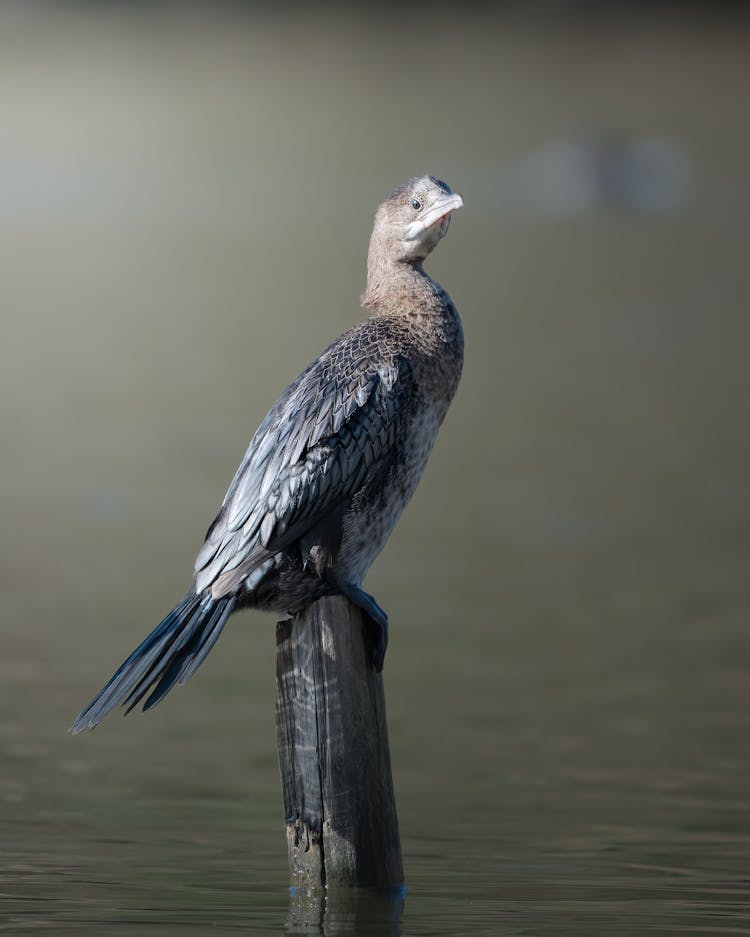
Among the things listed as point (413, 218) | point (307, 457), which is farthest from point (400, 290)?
point (307, 457)

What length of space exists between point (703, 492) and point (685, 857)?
10.4 metres

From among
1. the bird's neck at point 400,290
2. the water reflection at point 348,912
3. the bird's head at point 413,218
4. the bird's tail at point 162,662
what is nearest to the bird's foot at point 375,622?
the bird's tail at point 162,662

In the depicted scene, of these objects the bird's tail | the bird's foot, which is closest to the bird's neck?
the bird's foot

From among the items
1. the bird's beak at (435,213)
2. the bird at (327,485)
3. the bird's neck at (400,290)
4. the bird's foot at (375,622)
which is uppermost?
the bird's beak at (435,213)

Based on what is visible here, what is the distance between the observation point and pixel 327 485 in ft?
15.6

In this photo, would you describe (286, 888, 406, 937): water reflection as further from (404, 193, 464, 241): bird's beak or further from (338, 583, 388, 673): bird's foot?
(404, 193, 464, 241): bird's beak

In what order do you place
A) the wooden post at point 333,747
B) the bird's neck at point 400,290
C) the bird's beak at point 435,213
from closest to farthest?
the wooden post at point 333,747 < the bird's beak at point 435,213 < the bird's neck at point 400,290

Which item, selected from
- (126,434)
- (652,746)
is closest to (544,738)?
(652,746)

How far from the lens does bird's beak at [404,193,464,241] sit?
5055 mm

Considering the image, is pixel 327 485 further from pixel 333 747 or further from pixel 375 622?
pixel 333 747

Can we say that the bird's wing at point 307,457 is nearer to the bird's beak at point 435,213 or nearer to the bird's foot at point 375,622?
the bird's foot at point 375,622

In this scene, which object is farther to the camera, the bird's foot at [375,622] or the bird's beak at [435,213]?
the bird's beak at [435,213]

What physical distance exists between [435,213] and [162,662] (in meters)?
1.50

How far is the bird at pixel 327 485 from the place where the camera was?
15.3 ft
